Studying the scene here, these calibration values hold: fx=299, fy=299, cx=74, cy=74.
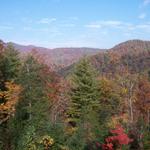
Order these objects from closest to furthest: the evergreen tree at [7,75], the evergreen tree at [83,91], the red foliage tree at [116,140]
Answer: the red foliage tree at [116,140] → the evergreen tree at [7,75] → the evergreen tree at [83,91]

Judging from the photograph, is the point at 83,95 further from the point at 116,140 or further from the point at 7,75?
the point at 116,140

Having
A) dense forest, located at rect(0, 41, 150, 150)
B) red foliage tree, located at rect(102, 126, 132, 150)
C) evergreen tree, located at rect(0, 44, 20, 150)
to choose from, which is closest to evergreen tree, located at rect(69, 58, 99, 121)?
dense forest, located at rect(0, 41, 150, 150)

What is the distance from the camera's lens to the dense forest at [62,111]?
789 inches

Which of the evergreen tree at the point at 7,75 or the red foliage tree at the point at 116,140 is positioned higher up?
the evergreen tree at the point at 7,75

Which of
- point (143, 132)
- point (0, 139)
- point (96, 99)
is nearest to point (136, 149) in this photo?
point (143, 132)

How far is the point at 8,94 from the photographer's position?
2581 centimetres

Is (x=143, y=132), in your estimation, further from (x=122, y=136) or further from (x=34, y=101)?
(x=34, y=101)

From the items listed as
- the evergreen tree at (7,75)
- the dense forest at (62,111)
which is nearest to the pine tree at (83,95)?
the dense forest at (62,111)

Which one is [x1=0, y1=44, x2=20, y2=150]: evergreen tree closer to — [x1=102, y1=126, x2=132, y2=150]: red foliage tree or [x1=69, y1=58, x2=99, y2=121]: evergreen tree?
[x1=69, y1=58, x2=99, y2=121]: evergreen tree

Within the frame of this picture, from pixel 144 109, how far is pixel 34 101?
22783mm

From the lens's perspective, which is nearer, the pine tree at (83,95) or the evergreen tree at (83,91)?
the pine tree at (83,95)

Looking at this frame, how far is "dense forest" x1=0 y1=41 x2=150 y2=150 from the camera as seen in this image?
20047mm

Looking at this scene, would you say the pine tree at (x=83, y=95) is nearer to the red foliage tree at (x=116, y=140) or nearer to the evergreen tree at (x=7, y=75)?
the evergreen tree at (x=7, y=75)

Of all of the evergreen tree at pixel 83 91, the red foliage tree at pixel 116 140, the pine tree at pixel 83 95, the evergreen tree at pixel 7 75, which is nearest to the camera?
the red foliage tree at pixel 116 140
